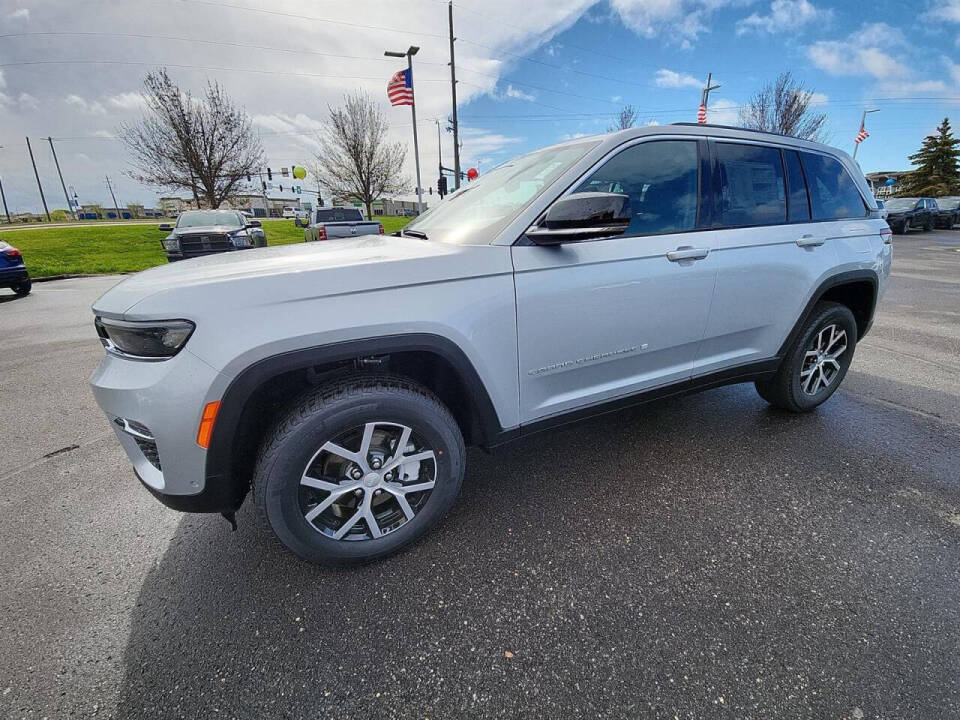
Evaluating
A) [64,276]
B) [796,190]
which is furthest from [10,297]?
[796,190]

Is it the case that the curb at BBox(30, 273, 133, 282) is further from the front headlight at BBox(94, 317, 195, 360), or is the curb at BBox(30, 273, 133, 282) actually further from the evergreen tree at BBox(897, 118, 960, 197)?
the evergreen tree at BBox(897, 118, 960, 197)

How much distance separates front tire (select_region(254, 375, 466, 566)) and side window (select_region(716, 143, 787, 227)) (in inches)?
81.6

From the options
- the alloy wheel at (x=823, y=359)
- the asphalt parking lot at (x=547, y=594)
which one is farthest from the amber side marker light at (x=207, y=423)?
the alloy wheel at (x=823, y=359)

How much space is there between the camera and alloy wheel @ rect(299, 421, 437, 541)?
1845mm

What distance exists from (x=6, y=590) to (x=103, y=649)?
2.23 ft

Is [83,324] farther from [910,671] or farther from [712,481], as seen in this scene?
[910,671]

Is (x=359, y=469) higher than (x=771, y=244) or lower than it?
lower

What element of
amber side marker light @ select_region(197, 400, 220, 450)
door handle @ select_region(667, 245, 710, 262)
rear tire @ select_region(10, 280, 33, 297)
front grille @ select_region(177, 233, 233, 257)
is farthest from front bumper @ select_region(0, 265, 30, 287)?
door handle @ select_region(667, 245, 710, 262)

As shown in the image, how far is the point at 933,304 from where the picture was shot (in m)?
6.98

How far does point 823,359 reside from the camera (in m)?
3.24

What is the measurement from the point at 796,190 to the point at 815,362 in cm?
123

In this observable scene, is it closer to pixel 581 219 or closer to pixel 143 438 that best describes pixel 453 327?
pixel 581 219

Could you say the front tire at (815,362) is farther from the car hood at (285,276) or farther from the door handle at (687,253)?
Answer: the car hood at (285,276)

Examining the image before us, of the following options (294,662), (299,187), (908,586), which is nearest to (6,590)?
(294,662)
